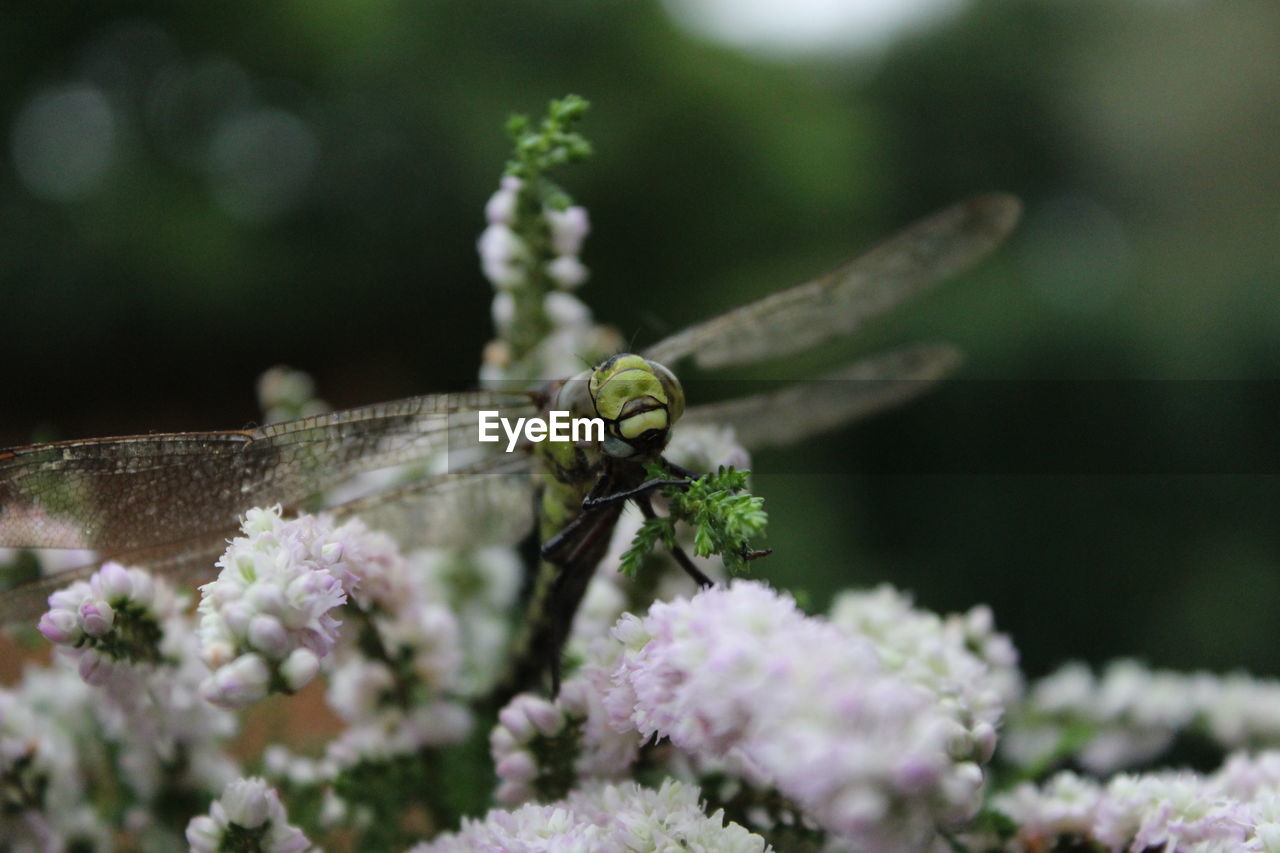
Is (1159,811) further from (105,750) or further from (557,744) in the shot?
(105,750)

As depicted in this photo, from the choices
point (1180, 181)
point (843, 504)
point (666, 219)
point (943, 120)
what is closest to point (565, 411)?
point (843, 504)

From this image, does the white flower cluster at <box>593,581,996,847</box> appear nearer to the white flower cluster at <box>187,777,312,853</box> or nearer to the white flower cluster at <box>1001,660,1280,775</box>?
the white flower cluster at <box>187,777,312,853</box>

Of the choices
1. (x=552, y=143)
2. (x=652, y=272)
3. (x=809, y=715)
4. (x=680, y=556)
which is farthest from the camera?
(x=652, y=272)

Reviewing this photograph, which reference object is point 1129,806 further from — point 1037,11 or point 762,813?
point 1037,11

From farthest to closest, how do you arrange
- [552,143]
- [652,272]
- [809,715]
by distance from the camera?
[652,272]
[552,143]
[809,715]

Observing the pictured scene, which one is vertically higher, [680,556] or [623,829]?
[680,556]

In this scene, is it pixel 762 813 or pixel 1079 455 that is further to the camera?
pixel 1079 455

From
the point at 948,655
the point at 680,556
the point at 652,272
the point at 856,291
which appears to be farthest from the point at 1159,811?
the point at 652,272
